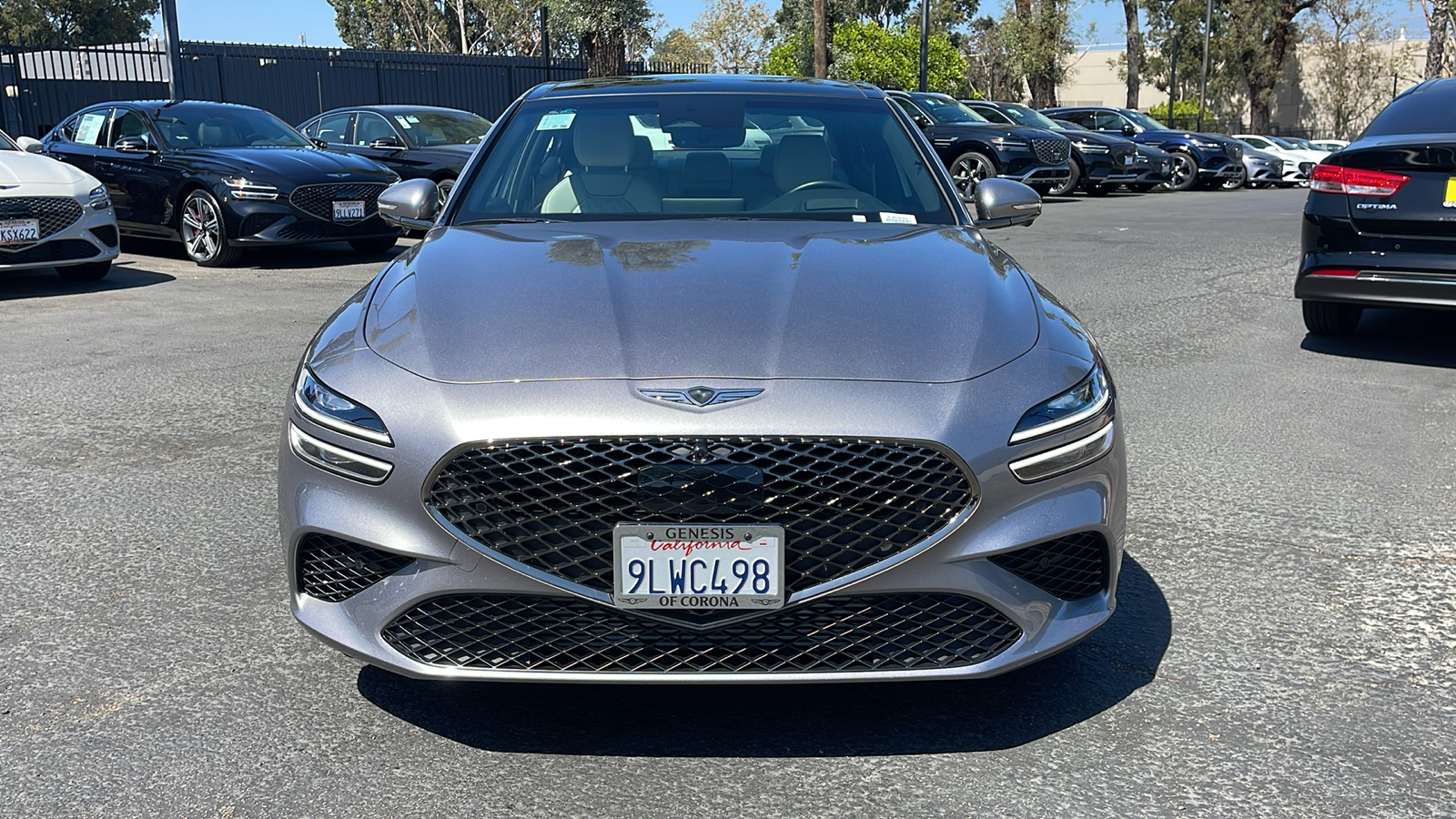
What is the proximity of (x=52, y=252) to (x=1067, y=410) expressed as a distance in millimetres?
9285

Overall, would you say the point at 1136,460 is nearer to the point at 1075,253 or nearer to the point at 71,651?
the point at 71,651

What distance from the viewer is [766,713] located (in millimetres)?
3062

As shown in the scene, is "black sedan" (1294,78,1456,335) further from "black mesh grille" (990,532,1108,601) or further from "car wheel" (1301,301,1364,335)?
"black mesh grille" (990,532,1108,601)

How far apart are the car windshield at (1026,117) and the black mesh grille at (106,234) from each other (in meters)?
14.8

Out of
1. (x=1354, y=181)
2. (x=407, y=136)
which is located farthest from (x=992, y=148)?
(x=1354, y=181)

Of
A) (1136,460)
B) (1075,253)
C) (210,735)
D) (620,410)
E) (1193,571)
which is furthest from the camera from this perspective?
(1075,253)

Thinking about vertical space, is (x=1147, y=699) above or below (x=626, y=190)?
below

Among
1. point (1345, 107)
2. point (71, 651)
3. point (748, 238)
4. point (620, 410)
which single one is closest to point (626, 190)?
point (748, 238)

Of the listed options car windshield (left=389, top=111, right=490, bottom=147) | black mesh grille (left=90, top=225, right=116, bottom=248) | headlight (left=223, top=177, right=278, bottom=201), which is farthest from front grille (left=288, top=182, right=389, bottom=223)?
car windshield (left=389, top=111, right=490, bottom=147)

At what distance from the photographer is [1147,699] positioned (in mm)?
3145

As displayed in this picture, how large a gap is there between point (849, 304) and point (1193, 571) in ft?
5.35

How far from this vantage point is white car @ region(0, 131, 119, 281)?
969 centimetres

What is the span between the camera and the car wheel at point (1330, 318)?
26.3 feet

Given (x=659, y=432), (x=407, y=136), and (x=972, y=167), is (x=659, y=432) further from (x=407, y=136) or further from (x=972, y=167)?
(x=972, y=167)
